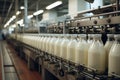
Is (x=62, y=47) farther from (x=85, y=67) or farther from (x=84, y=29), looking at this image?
(x=85, y=67)

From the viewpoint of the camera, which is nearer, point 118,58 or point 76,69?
point 118,58

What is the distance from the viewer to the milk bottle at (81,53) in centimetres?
160

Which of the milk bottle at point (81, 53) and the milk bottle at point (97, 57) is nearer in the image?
the milk bottle at point (97, 57)

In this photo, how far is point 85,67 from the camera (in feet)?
5.04

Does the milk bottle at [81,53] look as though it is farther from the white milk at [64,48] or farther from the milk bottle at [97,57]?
the white milk at [64,48]

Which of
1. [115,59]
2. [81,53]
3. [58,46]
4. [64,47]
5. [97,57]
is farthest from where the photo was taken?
[58,46]

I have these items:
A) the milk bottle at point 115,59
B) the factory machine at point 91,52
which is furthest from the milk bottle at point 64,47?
the milk bottle at point 115,59

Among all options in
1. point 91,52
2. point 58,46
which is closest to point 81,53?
point 91,52

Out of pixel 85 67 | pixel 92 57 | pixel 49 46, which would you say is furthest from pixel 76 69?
pixel 49 46

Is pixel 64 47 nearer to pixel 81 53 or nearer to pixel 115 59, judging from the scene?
pixel 81 53

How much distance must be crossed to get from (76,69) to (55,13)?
14863 mm

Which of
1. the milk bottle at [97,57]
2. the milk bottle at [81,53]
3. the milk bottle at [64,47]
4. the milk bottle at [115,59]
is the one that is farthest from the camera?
the milk bottle at [64,47]

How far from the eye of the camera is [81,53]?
1.63 meters

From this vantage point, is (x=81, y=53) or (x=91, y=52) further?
(x=81, y=53)
